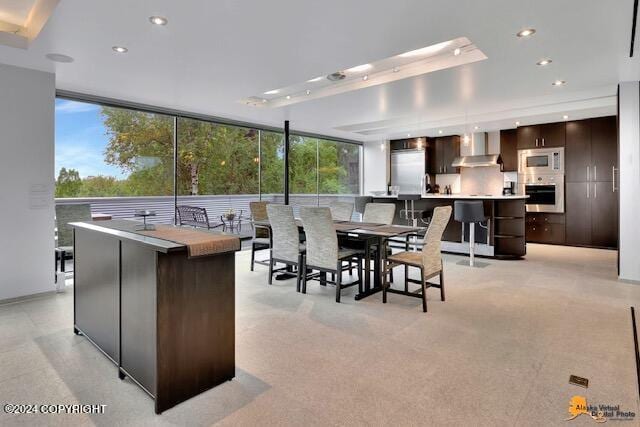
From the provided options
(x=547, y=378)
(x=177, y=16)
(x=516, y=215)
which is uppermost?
(x=177, y=16)

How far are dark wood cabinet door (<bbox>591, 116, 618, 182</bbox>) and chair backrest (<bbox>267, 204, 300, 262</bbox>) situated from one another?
6463 mm

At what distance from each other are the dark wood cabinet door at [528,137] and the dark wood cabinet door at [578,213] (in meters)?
1.10

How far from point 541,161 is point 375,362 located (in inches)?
285

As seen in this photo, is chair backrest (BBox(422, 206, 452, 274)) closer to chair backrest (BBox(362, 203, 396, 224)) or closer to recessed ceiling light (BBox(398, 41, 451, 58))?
chair backrest (BBox(362, 203, 396, 224))

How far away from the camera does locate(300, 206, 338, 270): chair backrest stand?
13.4ft

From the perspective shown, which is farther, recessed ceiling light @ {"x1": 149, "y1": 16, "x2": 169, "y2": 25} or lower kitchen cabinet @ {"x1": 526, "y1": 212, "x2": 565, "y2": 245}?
lower kitchen cabinet @ {"x1": 526, "y1": 212, "x2": 565, "y2": 245}

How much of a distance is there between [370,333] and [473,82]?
11.5 ft

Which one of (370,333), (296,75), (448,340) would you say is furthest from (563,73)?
(370,333)

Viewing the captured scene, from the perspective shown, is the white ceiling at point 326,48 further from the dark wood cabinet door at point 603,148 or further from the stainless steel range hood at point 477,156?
the stainless steel range hood at point 477,156

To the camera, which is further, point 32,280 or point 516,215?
point 516,215

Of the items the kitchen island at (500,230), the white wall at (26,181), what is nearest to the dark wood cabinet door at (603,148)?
the kitchen island at (500,230)

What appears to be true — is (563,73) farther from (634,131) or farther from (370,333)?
(370,333)

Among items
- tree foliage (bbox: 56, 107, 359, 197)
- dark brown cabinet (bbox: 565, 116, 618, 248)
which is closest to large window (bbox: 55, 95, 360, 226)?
tree foliage (bbox: 56, 107, 359, 197)

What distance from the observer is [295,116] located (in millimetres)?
7012
